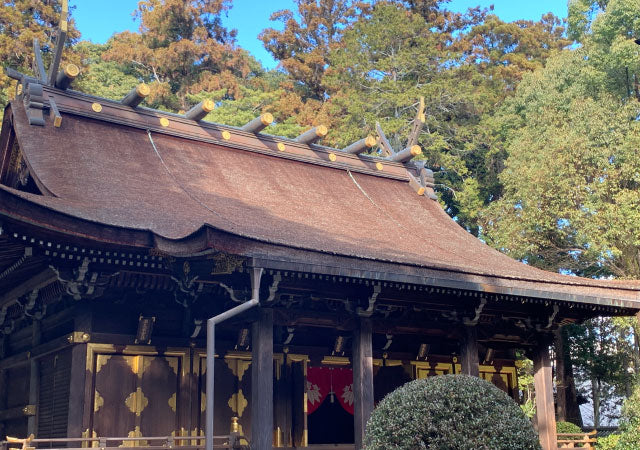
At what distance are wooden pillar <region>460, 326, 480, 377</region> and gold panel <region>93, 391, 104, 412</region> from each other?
22.8 feet

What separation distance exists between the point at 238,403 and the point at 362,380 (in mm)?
2789

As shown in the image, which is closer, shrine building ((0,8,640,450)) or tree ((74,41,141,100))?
shrine building ((0,8,640,450))

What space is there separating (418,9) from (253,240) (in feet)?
118

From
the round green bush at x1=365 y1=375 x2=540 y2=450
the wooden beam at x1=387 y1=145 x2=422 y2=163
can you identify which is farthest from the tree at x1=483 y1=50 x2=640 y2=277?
the round green bush at x1=365 y1=375 x2=540 y2=450

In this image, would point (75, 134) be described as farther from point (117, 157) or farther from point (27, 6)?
point (27, 6)

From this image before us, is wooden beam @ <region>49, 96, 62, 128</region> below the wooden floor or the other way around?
the other way around

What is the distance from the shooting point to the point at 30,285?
44.0 feet

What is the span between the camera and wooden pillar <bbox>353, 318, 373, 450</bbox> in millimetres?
13336

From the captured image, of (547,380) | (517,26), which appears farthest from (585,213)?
(517,26)

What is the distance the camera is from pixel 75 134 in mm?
15812

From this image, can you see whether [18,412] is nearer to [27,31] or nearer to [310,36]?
[27,31]

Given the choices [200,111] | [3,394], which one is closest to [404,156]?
[200,111]

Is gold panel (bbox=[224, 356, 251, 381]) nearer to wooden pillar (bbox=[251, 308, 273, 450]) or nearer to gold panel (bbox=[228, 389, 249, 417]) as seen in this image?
gold panel (bbox=[228, 389, 249, 417])

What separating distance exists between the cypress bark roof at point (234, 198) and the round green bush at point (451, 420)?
332 centimetres
